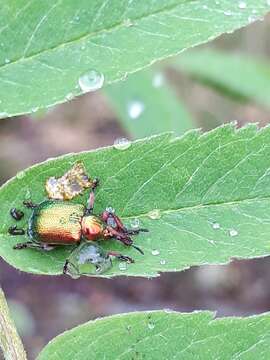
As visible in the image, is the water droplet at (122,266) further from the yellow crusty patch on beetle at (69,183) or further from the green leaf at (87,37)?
the green leaf at (87,37)

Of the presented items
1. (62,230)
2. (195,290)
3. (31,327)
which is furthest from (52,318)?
(62,230)

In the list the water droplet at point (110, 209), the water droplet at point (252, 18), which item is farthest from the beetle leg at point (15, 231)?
the water droplet at point (252, 18)

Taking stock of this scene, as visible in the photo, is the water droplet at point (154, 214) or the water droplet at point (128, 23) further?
the water droplet at point (128, 23)

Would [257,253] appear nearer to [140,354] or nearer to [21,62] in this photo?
[140,354]

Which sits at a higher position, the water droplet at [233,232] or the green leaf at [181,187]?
the green leaf at [181,187]

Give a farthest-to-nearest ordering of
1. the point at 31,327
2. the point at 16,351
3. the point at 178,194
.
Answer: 1. the point at 31,327
2. the point at 178,194
3. the point at 16,351

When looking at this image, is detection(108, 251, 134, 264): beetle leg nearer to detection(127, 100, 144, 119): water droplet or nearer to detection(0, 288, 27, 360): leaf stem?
detection(0, 288, 27, 360): leaf stem
